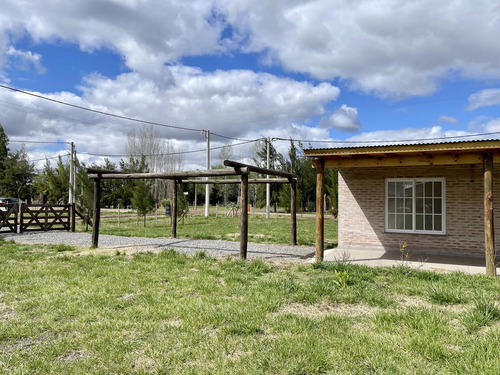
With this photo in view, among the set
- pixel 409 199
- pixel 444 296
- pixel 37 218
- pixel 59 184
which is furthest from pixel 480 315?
pixel 59 184

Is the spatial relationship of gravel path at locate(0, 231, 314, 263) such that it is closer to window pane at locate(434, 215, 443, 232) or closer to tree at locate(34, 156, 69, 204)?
window pane at locate(434, 215, 443, 232)

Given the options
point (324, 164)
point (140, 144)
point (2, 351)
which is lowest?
point (2, 351)

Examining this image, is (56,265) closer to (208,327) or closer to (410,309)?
(208,327)

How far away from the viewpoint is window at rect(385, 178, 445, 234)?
9.72m

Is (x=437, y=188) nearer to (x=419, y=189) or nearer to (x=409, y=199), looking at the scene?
(x=419, y=189)

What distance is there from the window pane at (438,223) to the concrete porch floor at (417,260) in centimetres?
78

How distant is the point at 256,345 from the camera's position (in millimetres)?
3643

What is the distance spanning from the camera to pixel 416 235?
9.94 meters

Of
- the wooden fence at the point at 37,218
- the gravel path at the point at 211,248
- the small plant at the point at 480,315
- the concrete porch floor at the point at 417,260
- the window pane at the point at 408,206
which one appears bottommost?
the gravel path at the point at 211,248

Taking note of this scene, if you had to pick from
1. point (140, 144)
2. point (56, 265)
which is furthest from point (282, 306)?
point (140, 144)

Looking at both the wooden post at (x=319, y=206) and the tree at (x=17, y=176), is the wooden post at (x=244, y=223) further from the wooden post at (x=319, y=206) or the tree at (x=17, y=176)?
the tree at (x=17, y=176)

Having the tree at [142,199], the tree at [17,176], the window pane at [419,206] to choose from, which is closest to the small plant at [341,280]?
the window pane at [419,206]

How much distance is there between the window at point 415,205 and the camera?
31.9ft

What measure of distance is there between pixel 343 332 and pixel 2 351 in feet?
11.8
